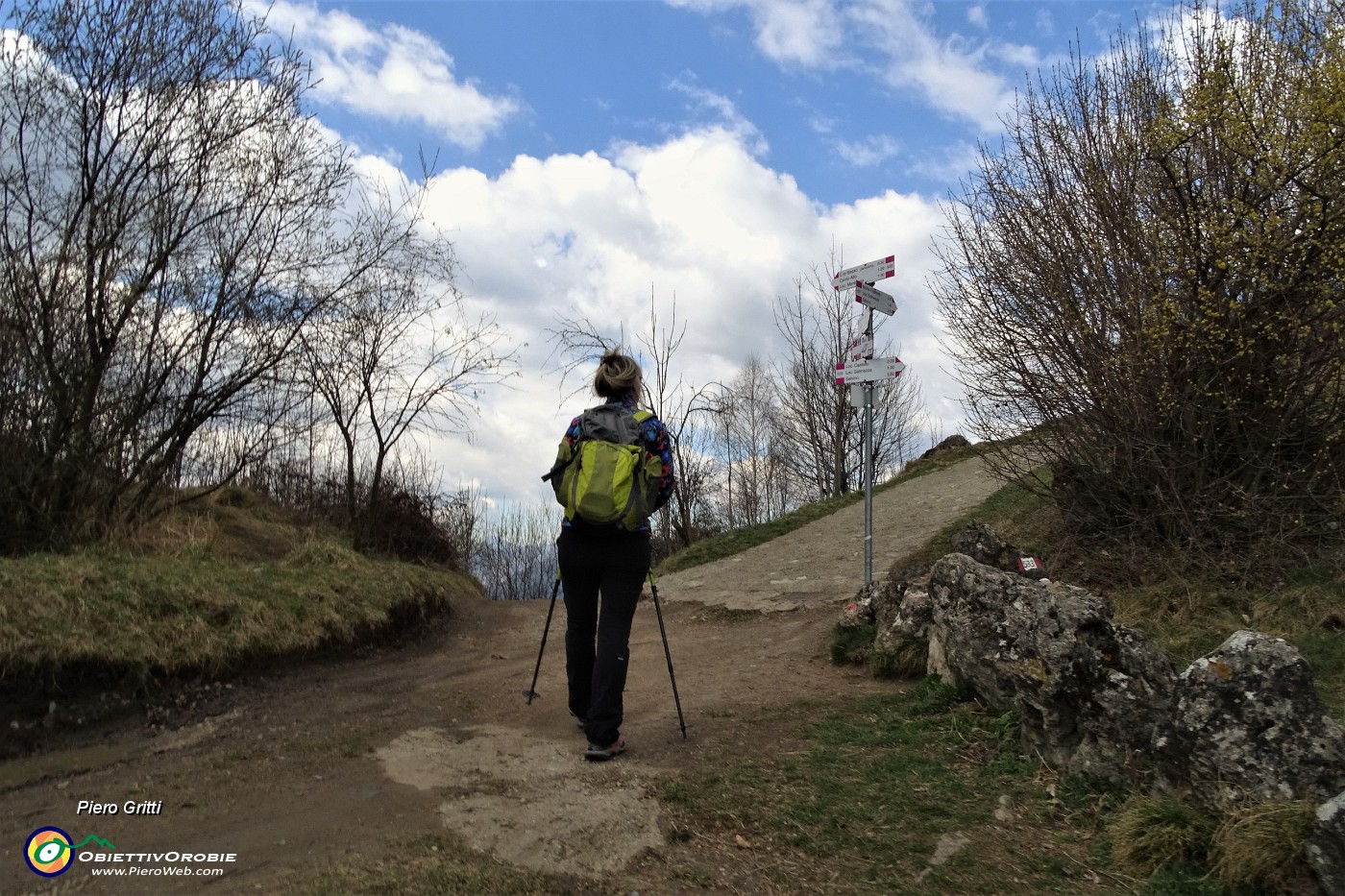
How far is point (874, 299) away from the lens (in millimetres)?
7531

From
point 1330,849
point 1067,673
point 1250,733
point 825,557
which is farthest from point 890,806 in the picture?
point 825,557

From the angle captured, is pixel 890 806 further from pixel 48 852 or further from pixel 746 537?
pixel 746 537

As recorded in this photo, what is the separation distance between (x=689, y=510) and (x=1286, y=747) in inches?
641

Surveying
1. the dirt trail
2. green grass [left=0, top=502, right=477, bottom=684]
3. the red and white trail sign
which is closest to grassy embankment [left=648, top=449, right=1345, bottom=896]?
the dirt trail

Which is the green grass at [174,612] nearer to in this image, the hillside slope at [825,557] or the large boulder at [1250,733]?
the hillside slope at [825,557]

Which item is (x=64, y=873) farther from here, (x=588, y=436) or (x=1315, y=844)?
(x=1315, y=844)

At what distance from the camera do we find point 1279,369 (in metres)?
6.17

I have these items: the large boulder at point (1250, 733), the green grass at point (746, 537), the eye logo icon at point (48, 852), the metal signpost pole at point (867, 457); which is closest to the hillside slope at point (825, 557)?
the green grass at point (746, 537)

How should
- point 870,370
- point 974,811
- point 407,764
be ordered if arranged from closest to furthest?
point 974,811
point 407,764
point 870,370

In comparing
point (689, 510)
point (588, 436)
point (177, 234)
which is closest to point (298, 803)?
point (588, 436)

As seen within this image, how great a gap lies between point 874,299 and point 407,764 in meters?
5.38

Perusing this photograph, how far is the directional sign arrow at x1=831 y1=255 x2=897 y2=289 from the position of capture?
7473mm

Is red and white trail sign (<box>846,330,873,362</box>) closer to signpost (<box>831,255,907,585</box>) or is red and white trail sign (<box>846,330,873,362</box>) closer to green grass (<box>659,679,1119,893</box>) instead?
signpost (<box>831,255,907,585</box>)

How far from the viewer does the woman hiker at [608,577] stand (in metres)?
4.21
